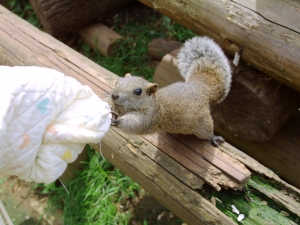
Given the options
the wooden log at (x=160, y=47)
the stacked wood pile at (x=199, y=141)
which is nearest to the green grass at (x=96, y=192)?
the wooden log at (x=160, y=47)

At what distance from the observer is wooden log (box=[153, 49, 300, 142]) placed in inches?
107

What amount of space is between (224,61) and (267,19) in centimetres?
44

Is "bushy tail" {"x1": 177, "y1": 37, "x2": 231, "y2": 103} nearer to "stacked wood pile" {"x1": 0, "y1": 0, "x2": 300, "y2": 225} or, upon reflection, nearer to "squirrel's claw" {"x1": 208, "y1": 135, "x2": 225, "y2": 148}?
"stacked wood pile" {"x1": 0, "y1": 0, "x2": 300, "y2": 225}

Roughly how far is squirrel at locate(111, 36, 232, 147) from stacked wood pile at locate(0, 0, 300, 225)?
119mm

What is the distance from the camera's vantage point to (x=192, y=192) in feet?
7.14

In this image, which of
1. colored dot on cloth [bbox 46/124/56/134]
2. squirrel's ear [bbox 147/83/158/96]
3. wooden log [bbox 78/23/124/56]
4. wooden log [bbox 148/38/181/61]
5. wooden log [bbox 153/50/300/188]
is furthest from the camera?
wooden log [bbox 78/23/124/56]

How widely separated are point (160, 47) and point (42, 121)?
282 cm

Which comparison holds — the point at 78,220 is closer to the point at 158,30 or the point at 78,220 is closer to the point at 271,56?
the point at 271,56

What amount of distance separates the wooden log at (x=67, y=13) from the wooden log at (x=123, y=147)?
97 centimetres

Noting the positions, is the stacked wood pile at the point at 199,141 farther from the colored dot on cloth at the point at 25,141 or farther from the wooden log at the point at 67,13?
the colored dot on cloth at the point at 25,141

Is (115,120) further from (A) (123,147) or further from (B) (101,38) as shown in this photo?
(B) (101,38)

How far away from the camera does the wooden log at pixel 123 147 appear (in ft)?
7.11


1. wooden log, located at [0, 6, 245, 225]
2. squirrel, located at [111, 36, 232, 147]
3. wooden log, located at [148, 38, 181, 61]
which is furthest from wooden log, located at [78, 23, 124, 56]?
squirrel, located at [111, 36, 232, 147]

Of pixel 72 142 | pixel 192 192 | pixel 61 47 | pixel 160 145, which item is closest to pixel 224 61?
pixel 160 145
